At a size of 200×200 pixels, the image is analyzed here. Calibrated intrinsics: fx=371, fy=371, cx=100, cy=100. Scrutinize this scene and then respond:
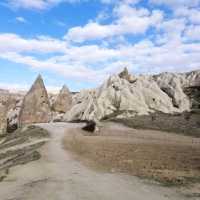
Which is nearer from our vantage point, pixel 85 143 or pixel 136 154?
pixel 136 154

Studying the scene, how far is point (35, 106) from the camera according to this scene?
6925 cm

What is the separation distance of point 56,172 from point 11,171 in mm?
2984

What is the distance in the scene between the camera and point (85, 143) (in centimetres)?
3325

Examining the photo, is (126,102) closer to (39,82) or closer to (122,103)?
(122,103)

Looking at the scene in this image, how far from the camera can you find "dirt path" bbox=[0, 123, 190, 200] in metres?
13.6

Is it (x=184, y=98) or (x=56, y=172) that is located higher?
(x=184, y=98)

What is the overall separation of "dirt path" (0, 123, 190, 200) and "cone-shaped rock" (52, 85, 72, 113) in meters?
65.3

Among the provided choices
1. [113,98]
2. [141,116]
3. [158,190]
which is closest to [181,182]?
[158,190]

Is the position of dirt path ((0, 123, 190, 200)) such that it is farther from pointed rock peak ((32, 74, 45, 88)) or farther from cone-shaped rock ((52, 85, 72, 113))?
cone-shaped rock ((52, 85, 72, 113))

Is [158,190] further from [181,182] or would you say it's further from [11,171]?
[11,171]

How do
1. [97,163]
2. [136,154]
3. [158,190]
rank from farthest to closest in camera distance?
[136,154]
[97,163]
[158,190]

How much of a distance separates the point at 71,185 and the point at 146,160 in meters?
7.73

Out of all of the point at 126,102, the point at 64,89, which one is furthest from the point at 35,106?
the point at 64,89

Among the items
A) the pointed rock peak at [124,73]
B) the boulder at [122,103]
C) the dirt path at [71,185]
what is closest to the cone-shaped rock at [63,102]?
the pointed rock peak at [124,73]
